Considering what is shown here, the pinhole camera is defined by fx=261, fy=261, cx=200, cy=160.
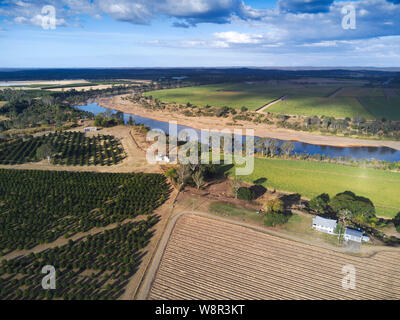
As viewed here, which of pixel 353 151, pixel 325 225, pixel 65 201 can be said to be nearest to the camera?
pixel 325 225

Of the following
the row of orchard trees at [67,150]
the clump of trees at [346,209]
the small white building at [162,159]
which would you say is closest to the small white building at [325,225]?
the clump of trees at [346,209]

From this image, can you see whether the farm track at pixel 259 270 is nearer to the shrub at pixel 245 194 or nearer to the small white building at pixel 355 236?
the small white building at pixel 355 236

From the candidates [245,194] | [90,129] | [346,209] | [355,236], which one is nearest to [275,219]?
[245,194]

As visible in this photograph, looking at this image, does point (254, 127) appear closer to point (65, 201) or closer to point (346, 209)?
point (346, 209)

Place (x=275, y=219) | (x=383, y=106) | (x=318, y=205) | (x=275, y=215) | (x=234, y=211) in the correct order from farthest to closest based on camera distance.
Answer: (x=383, y=106), (x=234, y=211), (x=318, y=205), (x=275, y=215), (x=275, y=219)

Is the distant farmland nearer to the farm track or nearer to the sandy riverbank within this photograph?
the sandy riverbank
